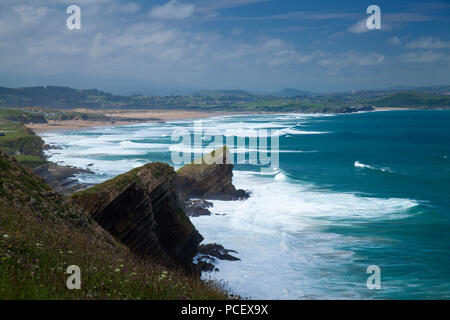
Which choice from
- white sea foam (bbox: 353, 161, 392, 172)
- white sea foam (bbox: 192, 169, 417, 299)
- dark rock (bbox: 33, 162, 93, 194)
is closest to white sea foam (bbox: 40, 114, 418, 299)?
white sea foam (bbox: 192, 169, 417, 299)

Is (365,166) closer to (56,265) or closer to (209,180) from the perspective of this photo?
(209,180)

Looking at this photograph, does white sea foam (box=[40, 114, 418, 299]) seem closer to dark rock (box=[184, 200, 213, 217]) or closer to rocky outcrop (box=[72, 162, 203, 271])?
dark rock (box=[184, 200, 213, 217])

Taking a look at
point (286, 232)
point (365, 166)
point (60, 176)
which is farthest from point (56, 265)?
point (365, 166)

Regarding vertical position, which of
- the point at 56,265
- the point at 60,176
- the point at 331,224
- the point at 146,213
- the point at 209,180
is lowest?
the point at 331,224

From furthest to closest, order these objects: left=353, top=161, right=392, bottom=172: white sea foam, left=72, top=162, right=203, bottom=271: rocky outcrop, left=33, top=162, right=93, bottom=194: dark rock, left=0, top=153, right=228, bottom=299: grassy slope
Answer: left=353, top=161, right=392, bottom=172: white sea foam < left=33, top=162, right=93, bottom=194: dark rock < left=72, top=162, right=203, bottom=271: rocky outcrop < left=0, top=153, right=228, bottom=299: grassy slope

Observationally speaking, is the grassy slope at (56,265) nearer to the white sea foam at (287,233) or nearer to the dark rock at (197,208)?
the white sea foam at (287,233)

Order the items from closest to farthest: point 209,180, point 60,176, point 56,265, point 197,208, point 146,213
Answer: point 56,265
point 146,213
point 197,208
point 209,180
point 60,176
